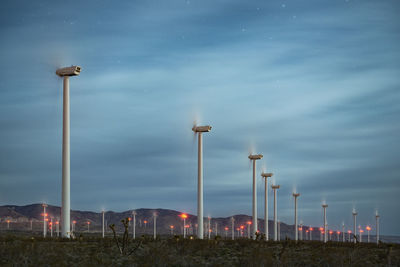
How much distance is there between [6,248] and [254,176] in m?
54.9

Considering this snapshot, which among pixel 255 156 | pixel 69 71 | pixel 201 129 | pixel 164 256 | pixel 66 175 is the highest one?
pixel 69 71

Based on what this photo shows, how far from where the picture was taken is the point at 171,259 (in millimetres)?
31281

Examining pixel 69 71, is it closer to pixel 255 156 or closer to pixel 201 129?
pixel 201 129

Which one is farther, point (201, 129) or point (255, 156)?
point (255, 156)

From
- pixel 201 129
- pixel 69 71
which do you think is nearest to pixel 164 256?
pixel 69 71

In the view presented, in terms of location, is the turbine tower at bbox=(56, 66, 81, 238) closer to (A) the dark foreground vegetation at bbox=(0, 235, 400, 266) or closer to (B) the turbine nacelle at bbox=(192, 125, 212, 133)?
(A) the dark foreground vegetation at bbox=(0, 235, 400, 266)

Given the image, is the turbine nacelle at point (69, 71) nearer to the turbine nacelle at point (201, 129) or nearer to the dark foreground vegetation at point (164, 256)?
the dark foreground vegetation at point (164, 256)

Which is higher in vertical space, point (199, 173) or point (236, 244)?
point (199, 173)

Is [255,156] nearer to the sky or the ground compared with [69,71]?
nearer to the ground

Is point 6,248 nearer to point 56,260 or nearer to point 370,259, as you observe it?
point 56,260

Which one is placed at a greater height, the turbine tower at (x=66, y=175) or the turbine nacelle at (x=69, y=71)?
the turbine nacelle at (x=69, y=71)

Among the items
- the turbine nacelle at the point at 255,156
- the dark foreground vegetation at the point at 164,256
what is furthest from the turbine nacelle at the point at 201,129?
the dark foreground vegetation at the point at 164,256

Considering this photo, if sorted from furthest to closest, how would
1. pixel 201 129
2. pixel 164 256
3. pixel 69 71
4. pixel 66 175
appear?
pixel 201 129
pixel 69 71
pixel 66 175
pixel 164 256

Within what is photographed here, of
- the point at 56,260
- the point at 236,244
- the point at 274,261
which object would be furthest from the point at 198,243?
the point at 56,260
